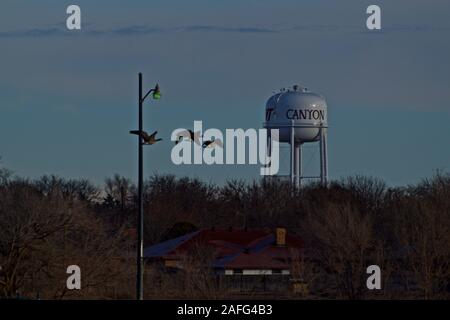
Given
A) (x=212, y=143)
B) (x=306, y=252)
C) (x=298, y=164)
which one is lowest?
(x=306, y=252)

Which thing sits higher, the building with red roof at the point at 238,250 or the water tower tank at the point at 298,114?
the water tower tank at the point at 298,114

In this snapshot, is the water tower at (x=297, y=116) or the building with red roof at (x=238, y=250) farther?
the water tower at (x=297, y=116)

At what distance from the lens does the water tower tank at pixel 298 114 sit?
265 feet

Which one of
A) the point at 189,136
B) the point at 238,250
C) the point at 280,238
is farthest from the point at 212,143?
the point at 238,250

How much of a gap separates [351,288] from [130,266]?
7486 millimetres

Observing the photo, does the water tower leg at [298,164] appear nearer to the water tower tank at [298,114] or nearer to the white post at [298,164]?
the white post at [298,164]

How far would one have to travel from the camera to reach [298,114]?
8188 centimetres

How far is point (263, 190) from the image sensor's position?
277ft

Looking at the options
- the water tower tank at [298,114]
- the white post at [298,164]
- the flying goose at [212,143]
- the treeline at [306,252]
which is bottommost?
the treeline at [306,252]

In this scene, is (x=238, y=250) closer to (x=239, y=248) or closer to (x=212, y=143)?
(x=239, y=248)

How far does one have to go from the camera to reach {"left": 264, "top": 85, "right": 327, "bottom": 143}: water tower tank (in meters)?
80.7

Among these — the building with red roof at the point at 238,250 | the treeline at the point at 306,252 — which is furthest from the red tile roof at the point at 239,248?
the treeline at the point at 306,252
